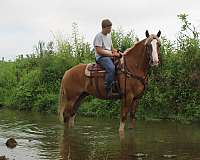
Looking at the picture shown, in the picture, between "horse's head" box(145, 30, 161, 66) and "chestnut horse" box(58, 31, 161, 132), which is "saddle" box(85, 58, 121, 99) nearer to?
"chestnut horse" box(58, 31, 161, 132)

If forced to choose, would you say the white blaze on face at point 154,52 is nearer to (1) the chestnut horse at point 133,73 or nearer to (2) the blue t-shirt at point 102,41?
(1) the chestnut horse at point 133,73

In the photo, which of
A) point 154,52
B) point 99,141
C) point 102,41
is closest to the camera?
point 99,141

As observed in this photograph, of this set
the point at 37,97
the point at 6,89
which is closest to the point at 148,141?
the point at 37,97

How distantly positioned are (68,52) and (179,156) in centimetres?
1519

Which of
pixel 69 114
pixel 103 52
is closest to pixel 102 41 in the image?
pixel 103 52

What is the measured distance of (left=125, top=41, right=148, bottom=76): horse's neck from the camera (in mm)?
11086

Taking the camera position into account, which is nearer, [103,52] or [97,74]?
[103,52]

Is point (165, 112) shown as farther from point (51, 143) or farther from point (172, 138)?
point (51, 143)

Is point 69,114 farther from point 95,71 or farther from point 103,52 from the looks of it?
point 103,52

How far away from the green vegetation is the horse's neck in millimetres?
4180

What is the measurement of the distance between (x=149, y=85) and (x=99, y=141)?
643cm

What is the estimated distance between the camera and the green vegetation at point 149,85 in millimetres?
15461

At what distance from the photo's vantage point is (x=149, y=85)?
16.2 meters

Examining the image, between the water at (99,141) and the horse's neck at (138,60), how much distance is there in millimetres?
1563
